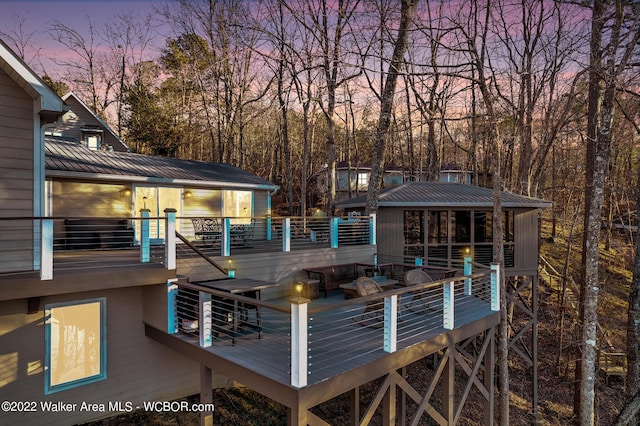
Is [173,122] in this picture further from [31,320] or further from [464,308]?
[464,308]

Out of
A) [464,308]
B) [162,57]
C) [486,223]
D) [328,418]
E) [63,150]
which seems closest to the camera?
[464,308]

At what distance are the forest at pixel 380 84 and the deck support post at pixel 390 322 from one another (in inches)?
218

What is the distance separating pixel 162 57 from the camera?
904 inches

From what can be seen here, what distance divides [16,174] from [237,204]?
737 cm

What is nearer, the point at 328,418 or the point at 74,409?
the point at 74,409

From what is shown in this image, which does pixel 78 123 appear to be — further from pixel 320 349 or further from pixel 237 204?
pixel 320 349

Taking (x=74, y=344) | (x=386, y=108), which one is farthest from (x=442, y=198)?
(x=74, y=344)

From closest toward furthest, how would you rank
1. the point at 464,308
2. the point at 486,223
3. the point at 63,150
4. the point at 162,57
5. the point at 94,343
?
the point at 94,343 < the point at 464,308 < the point at 63,150 < the point at 486,223 < the point at 162,57

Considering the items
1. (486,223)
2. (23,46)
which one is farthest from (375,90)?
(23,46)

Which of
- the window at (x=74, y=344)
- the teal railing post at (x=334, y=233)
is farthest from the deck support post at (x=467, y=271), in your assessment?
the window at (x=74, y=344)

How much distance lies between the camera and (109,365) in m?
6.41

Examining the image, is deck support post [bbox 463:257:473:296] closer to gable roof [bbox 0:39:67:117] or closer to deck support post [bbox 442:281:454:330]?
deck support post [bbox 442:281:454:330]

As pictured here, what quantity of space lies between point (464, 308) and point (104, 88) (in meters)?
24.8

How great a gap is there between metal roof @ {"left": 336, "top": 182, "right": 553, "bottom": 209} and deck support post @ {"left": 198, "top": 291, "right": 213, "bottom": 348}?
24.1 feet
